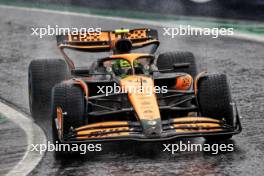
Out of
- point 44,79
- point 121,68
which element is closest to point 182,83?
point 121,68

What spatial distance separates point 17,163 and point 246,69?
7.18m

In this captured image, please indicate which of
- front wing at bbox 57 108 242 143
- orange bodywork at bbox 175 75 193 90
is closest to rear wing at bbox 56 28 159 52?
orange bodywork at bbox 175 75 193 90

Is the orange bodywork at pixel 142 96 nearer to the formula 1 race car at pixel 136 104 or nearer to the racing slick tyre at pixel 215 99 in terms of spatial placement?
the formula 1 race car at pixel 136 104

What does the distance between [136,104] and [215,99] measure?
0.91m

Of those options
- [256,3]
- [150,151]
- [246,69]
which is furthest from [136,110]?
[256,3]

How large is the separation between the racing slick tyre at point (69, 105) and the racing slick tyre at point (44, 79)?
6.77ft

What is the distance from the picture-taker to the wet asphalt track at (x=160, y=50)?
9031mm

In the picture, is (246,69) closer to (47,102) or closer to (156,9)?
(47,102)

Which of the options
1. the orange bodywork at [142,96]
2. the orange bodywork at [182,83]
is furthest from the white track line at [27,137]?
the orange bodywork at [182,83]

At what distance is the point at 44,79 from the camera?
479 inches

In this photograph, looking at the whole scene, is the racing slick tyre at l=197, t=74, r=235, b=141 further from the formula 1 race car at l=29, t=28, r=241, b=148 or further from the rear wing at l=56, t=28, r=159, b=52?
the rear wing at l=56, t=28, r=159, b=52

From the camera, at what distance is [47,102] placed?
1224cm

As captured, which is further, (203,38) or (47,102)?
(203,38)

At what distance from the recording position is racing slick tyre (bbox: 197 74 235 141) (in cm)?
1012
